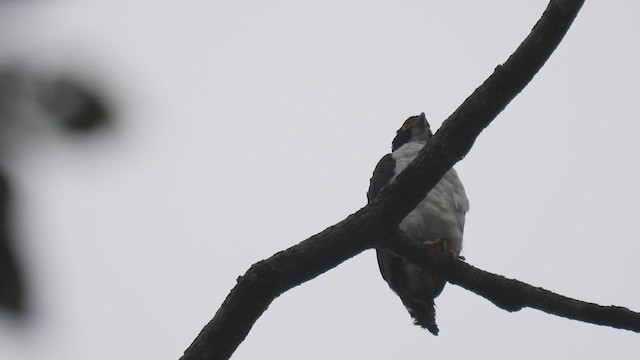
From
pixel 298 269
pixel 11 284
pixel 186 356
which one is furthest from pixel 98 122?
pixel 298 269

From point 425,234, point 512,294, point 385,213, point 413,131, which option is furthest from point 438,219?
point 385,213

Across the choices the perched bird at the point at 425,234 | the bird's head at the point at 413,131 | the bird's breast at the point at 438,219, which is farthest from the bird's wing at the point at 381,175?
the bird's head at the point at 413,131

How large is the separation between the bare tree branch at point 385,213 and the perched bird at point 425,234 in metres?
1.62

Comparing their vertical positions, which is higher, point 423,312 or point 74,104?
point 423,312

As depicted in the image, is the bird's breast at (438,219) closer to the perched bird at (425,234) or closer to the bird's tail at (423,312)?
the perched bird at (425,234)

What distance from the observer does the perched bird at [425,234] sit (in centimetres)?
485

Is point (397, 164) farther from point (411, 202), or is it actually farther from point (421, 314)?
point (411, 202)

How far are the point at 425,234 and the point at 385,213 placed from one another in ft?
7.90

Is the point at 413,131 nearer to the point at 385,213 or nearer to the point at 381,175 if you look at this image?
the point at 381,175

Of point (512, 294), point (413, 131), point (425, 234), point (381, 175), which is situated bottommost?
point (512, 294)

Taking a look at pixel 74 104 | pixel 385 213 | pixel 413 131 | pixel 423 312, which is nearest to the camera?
pixel 74 104

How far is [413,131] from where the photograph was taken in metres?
7.29

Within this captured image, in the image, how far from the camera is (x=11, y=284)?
0.55 m

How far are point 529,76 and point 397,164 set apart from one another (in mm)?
3242
